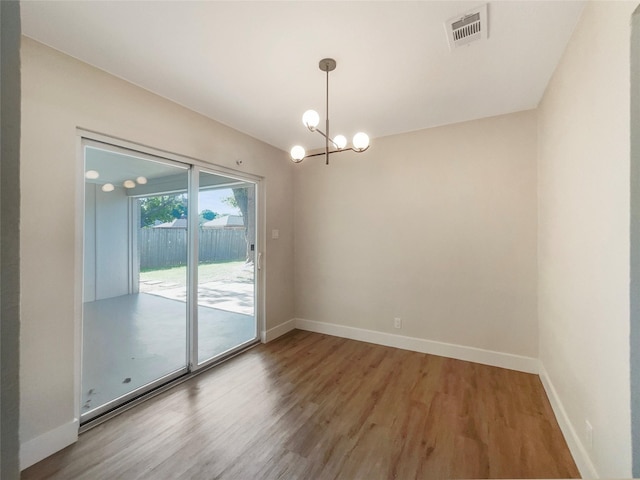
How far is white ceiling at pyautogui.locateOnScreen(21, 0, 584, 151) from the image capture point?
1.63 m

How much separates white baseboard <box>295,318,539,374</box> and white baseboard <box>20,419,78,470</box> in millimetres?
2741

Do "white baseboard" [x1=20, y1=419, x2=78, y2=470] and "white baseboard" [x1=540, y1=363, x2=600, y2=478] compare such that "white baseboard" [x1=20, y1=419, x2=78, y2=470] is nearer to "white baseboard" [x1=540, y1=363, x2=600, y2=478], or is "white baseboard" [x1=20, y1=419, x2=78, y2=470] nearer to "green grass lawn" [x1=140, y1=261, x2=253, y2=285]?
"green grass lawn" [x1=140, y1=261, x2=253, y2=285]

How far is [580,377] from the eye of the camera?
1.74 m

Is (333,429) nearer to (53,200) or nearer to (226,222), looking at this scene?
(226,222)

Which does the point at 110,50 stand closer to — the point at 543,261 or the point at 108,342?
the point at 108,342

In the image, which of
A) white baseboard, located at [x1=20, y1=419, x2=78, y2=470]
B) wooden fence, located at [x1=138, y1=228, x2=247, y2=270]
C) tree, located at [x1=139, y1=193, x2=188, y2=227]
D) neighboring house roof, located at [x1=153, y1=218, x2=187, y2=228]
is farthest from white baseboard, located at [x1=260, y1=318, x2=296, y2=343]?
white baseboard, located at [x1=20, y1=419, x2=78, y2=470]

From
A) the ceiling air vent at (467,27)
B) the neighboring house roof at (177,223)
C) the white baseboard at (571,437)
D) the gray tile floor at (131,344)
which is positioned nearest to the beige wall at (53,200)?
the gray tile floor at (131,344)

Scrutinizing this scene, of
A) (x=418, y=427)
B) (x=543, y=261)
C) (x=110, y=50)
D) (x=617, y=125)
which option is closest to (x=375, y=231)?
(x=543, y=261)

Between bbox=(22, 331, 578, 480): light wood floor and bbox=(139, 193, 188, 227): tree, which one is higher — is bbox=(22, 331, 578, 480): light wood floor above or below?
below

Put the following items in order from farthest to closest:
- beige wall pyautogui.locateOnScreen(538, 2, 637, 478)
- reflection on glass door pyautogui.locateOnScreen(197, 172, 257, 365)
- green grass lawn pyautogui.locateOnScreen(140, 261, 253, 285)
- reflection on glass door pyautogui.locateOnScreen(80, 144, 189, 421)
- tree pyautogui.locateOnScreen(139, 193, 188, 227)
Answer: reflection on glass door pyautogui.locateOnScreen(197, 172, 257, 365) < green grass lawn pyautogui.locateOnScreen(140, 261, 253, 285) < tree pyautogui.locateOnScreen(139, 193, 188, 227) < reflection on glass door pyautogui.locateOnScreen(80, 144, 189, 421) < beige wall pyautogui.locateOnScreen(538, 2, 637, 478)

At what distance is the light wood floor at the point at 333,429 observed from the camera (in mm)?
1732

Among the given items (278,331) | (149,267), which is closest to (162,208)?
(149,267)

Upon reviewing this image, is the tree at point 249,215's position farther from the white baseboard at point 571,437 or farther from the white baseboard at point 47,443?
the white baseboard at point 571,437

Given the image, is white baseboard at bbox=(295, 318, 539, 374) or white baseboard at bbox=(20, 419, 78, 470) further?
white baseboard at bbox=(295, 318, 539, 374)
